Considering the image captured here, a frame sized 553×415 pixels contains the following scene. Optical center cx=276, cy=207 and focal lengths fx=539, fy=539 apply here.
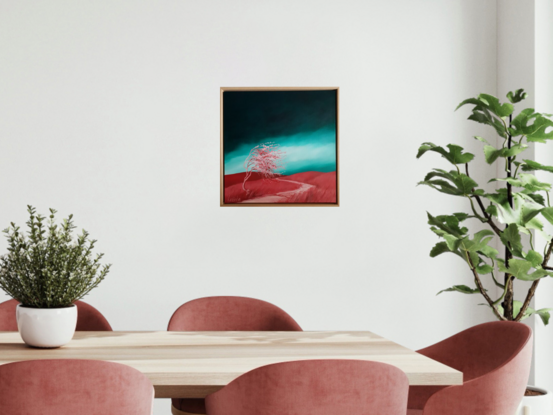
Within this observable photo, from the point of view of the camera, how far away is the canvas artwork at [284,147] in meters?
3.23

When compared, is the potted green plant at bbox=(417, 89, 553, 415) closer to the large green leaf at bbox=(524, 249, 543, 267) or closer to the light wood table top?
the large green leaf at bbox=(524, 249, 543, 267)

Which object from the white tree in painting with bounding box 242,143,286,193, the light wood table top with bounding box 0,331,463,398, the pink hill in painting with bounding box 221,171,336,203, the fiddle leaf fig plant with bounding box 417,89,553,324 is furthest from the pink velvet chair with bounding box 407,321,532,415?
the white tree in painting with bounding box 242,143,286,193

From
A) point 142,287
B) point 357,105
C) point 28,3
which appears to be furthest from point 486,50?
point 28,3

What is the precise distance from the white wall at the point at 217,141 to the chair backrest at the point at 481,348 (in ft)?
3.54

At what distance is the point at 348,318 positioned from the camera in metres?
3.25

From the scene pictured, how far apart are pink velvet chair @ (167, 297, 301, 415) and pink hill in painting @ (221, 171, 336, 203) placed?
2.74 ft

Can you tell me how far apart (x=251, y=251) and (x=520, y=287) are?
1.53 metres

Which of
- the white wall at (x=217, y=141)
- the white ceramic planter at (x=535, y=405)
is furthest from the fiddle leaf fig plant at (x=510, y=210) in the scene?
the white wall at (x=217, y=141)

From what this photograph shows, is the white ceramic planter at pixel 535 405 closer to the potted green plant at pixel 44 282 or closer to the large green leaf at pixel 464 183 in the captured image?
the large green leaf at pixel 464 183

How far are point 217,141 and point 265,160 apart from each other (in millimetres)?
309

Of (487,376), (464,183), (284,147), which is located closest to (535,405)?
(487,376)

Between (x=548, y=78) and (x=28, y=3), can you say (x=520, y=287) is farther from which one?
(x=28, y=3)

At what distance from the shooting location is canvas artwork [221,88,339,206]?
3.23 metres

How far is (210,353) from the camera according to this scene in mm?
1741
